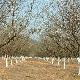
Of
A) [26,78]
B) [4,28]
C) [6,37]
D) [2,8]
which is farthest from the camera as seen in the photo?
[26,78]

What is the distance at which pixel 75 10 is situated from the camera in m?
29.6

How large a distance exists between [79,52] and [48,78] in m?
3.79

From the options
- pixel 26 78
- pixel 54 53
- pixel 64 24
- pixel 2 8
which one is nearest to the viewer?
pixel 2 8

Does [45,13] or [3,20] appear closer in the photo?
[3,20]

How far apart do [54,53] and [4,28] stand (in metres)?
48.3

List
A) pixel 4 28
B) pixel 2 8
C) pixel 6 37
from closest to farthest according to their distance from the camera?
pixel 2 8
pixel 4 28
pixel 6 37

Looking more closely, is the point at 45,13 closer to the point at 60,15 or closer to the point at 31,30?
the point at 60,15

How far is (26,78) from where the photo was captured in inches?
1320

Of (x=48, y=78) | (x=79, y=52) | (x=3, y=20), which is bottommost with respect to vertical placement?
(x=48, y=78)

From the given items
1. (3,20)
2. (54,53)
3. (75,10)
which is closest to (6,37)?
(3,20)

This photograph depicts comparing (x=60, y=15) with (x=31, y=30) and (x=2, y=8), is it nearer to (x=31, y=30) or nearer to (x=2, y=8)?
(x=31, y=30)

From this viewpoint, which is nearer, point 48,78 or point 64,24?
point 64,24

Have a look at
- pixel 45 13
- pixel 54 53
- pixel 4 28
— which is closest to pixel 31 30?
pixel 4 28

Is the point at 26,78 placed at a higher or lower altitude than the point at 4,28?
lower
